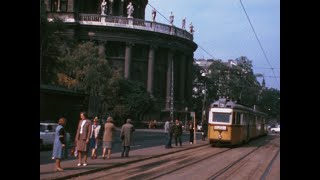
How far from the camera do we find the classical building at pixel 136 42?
236 feet

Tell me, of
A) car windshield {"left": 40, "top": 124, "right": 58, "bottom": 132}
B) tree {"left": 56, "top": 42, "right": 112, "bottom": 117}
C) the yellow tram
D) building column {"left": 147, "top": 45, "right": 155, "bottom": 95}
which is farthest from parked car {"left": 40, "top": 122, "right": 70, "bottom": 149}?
building column {"left": 147, "top": 45, "right": 155, "bottom": 95}

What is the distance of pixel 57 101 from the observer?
30594 millimetres

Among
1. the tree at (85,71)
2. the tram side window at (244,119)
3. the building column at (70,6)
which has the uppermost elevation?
the building column at (70,6)

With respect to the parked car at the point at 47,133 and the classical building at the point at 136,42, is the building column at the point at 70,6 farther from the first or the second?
the parked car at the point at 47,133

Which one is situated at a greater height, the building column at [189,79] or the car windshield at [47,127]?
the building column at [189,79]

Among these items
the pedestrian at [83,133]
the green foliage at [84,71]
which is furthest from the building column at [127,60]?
the pedestrian at [83,133]

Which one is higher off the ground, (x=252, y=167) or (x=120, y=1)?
(x=120, y=1)

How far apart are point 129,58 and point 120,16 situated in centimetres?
639

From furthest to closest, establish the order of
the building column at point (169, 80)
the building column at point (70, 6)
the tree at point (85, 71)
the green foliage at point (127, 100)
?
the building column at point (169, 80) → the building column at point (70, 6) → the green foliage at point (127, 100) → the tree at point (85, 71)

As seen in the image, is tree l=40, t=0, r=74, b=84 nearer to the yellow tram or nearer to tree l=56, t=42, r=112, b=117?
tree l=56, t=42, r=112, b=117
